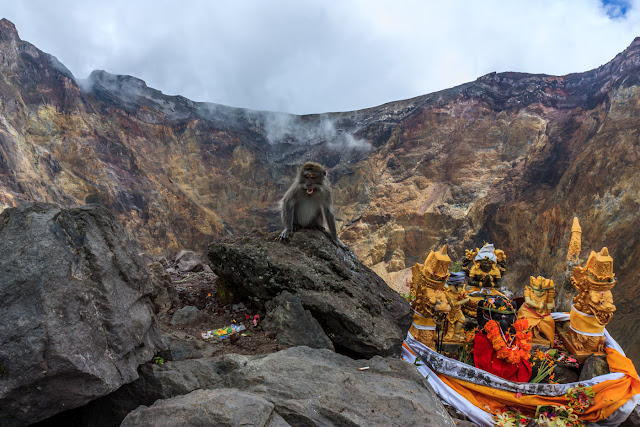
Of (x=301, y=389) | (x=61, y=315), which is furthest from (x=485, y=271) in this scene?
(x=61, y=315)

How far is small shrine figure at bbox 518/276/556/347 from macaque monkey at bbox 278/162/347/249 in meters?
3.47

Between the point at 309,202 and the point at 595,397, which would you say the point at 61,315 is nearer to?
the point at 309,202

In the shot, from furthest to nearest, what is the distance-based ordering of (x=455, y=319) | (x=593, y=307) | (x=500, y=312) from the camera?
(x=455, y=319) < (x=593, y=307) < (x=500, y=312)

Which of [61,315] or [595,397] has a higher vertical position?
[61,315]

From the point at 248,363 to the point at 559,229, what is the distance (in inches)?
786

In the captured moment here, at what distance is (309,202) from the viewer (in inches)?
224

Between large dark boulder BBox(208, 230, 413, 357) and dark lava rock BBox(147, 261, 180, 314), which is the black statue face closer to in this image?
large dark boulder BBox(208, 230, 413, 357)

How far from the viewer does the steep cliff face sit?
1722 centimetres

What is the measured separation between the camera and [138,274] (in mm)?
2889

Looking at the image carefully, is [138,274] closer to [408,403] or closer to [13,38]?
[408,403]

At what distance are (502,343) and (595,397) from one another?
130 centimetres

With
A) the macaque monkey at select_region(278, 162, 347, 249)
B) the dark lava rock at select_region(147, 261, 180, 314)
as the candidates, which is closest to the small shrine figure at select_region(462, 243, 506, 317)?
the macaque monkey at select_region(278, 162, 347, 249)

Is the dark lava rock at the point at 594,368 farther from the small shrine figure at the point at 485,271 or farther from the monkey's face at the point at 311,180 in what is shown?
the monkey's face at the point at 311,180

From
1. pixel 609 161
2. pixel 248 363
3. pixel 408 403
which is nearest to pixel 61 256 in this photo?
pixel 248 363
